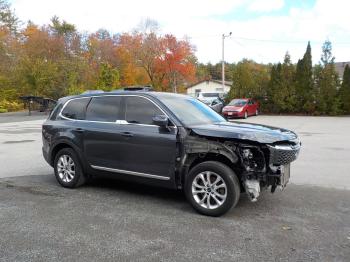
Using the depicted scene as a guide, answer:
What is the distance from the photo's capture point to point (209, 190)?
518cm

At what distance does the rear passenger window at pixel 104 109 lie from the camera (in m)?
6.24

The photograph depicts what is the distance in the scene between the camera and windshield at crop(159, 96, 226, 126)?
5.74m

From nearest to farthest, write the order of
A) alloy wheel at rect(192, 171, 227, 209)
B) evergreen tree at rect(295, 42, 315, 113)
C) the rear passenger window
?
alloy wheel at rect(192, 171, 227, 209) → the rear passenger window → evergreen tree at rect(295, 42, 315, 113)

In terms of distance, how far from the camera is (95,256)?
12.7 ft

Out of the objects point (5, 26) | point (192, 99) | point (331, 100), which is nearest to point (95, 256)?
point (192, 99)

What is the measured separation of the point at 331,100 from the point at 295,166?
22683 mm

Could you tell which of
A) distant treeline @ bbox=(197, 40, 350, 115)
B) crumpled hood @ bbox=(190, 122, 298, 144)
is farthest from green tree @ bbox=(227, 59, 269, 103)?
crumpled hood @ bbox=(190, 122, 298, 144)

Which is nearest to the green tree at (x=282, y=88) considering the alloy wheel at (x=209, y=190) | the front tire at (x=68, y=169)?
the front tire at (x=68, y=169)

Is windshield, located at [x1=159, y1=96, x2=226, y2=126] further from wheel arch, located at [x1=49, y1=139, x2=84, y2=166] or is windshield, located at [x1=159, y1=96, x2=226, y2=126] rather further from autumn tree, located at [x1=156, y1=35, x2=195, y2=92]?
autumn tree, located at [x1=156, y1=35, x2=195, y2=92]

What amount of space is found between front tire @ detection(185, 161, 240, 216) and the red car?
20.9m

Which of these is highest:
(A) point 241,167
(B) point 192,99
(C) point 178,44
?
(C) point 178,44

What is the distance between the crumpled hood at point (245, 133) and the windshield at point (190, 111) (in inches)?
10.8

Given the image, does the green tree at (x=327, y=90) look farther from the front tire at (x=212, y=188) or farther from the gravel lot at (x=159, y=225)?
the front tire at (x=212, y=188)

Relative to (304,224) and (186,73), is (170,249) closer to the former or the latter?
(304,224)
